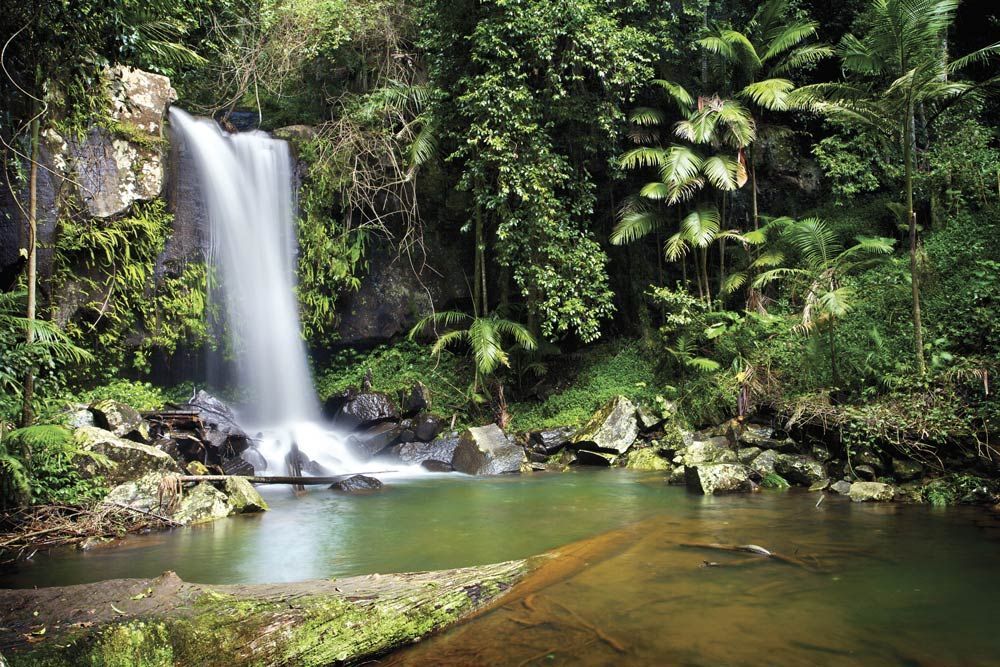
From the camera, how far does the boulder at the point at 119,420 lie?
790 centimetres

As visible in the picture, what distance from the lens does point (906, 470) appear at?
763 cm

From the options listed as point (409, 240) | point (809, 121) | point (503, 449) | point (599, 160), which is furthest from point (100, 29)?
point (809, 121)

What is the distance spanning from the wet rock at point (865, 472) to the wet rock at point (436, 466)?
6.15 meters


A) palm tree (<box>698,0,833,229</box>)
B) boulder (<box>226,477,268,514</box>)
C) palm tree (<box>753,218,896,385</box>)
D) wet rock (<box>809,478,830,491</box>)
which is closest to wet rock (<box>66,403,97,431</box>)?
boulder (<box>226,477,268,514</box>)

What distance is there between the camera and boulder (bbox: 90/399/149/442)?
790cm

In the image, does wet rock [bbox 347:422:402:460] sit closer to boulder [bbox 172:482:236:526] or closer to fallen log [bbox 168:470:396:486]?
fallen log [bbox 168:470:396:486]

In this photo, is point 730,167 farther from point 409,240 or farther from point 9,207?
point 9,207

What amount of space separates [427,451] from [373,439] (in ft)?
3.52

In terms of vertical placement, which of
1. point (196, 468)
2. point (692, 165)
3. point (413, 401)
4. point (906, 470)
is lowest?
point (906, 470)

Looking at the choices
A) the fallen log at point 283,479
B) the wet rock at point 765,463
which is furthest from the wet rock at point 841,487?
the fallen log at point 283,479

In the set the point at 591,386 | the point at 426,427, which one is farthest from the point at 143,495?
the point at 591,386

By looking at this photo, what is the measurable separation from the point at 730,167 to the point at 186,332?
10765 mm

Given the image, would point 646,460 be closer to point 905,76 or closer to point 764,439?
point 764,439

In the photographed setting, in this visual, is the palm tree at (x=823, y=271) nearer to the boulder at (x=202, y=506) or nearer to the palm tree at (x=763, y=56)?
the palm tree at (x=763, y=56)
